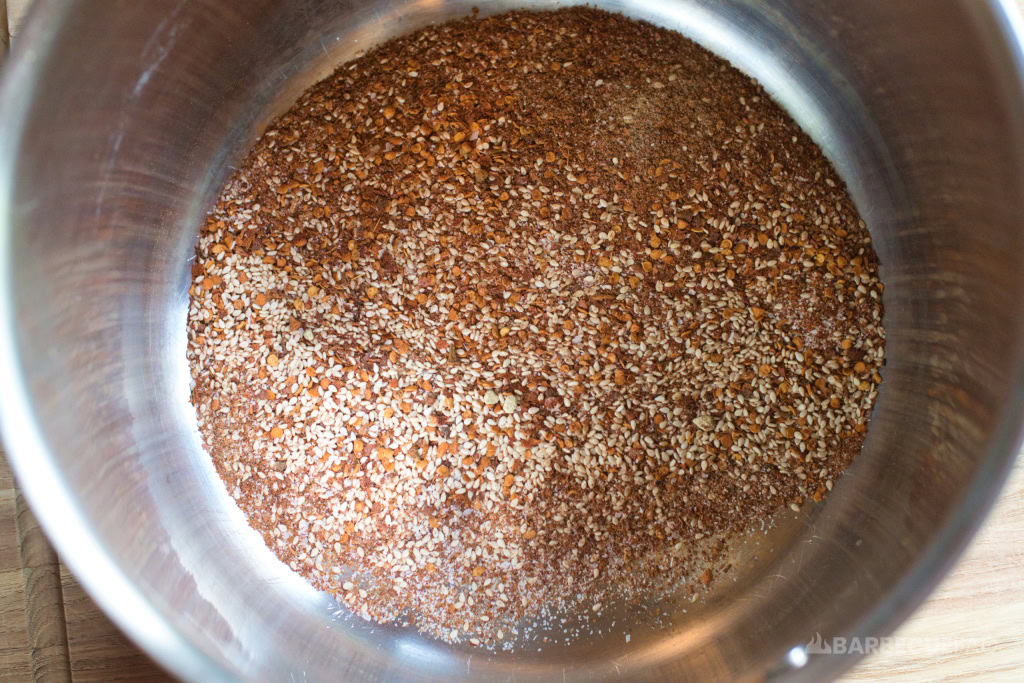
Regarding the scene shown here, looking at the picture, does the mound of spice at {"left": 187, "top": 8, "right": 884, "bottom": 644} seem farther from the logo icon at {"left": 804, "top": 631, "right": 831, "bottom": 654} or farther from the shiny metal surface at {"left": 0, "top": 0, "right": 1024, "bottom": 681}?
the logo icon at {"left": 804, "top": 631, "right": 831, "bottom": 654}

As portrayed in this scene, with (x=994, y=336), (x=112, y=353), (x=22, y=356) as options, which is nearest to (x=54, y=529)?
(x=22, y=356)

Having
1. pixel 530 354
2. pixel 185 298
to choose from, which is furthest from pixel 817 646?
pixel 185 298

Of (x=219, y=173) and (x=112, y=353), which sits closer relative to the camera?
(x=112, y=353)

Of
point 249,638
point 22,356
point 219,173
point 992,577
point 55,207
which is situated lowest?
point 992,577

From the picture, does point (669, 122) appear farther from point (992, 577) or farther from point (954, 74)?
point (992, 577)

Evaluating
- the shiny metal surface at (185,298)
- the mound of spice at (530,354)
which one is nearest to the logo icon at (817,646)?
the shiny metal surface at (185,298)

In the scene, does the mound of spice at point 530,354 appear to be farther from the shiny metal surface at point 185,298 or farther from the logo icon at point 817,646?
the logo icon at point 817,646
